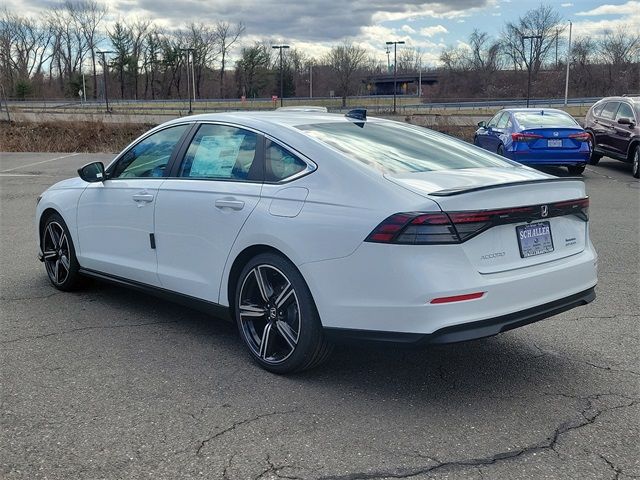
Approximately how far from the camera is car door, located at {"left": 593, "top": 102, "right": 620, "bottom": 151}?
15578 mm

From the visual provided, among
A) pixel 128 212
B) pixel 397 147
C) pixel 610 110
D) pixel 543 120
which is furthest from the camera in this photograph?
pixel 610 110

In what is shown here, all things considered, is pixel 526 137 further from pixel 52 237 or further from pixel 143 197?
pixel 143 197

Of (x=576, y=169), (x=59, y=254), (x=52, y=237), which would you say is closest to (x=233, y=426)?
(x=59, y=254)

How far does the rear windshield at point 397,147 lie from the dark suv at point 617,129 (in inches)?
455

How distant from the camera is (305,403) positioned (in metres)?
3.55

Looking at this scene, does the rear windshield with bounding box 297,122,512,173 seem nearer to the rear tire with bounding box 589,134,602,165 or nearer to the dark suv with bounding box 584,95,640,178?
the dark suv with bounding box 584,95,640,178

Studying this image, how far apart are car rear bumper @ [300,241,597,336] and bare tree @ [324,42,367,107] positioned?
91.4 meters

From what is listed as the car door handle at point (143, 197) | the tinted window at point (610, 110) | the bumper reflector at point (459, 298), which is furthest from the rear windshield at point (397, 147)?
the tinted window at point (610, 110)

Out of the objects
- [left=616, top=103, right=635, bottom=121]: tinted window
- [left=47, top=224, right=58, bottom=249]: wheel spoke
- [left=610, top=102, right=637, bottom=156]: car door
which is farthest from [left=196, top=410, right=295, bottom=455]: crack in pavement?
[left=616, top=103, right=635, bottom=121]: tinted window

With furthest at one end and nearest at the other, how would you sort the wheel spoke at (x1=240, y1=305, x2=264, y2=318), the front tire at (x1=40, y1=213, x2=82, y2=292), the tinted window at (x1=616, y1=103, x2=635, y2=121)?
the tinted window at (x1=616, y1=103, x2=635, y2=121) < the front tire at (x1=40, y1=213, x2=82, y2=292) < the wheel spoke at (x1=240, y1=305, x2=264, y2=318)

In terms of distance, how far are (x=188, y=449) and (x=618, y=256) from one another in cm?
583

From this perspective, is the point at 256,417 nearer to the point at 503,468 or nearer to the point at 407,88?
the point at 503,468

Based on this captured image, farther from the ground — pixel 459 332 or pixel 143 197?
pixel 143 197

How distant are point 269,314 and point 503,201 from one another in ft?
4.97
